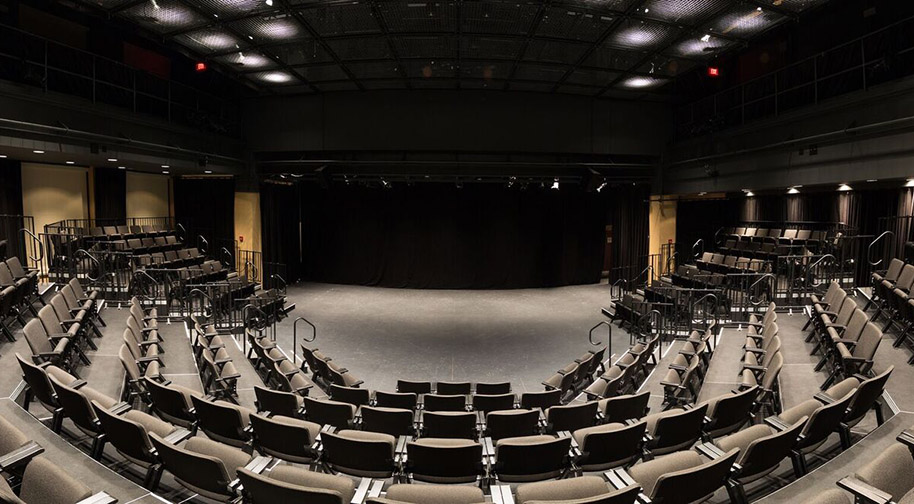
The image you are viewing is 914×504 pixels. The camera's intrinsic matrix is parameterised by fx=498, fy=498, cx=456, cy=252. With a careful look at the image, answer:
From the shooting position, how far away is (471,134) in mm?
14992

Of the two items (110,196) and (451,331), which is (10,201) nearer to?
(110,196)

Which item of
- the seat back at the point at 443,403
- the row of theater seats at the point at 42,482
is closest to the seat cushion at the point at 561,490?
the row of theater seats at the point at 42,482

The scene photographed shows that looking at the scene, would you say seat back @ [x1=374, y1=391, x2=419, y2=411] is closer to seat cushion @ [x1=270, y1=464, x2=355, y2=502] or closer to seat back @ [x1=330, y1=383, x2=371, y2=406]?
seat back @ [x1=330, y1=383, x2=371, y2=406]

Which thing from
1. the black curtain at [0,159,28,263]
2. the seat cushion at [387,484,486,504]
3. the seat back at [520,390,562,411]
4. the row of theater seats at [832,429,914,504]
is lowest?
the seat back at [520,390,562,411]

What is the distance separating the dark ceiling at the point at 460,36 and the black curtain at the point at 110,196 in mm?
5714

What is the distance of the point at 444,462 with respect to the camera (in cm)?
395

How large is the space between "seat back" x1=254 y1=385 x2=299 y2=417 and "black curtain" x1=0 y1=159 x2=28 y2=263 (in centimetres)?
1054

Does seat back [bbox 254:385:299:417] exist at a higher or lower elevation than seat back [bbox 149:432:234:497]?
lower

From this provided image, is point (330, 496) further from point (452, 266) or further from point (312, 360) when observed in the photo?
point (452, 266)

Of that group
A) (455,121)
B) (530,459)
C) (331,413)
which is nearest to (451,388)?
(331,413)

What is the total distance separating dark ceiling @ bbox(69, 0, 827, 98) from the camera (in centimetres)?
909

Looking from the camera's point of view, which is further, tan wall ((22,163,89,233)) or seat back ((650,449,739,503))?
tan wall ((22,163,89,233))

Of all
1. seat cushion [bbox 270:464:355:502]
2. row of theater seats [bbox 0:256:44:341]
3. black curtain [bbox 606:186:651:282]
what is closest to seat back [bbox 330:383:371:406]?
seat cushion [bbox 270:464:355:502]

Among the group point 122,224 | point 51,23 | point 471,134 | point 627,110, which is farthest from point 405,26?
point 122,224
